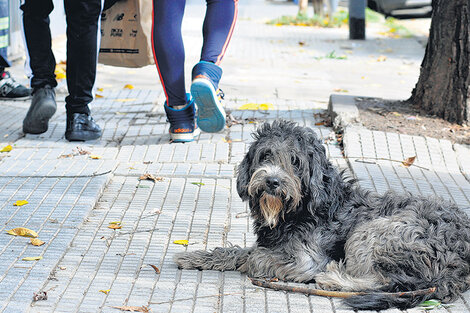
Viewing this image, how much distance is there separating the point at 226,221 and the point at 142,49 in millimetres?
2390

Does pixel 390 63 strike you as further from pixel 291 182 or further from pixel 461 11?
pixel 291 182

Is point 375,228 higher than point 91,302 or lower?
higher

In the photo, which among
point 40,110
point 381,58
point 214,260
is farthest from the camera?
point 381,58

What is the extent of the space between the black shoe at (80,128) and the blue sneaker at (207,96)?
1256 millimetres

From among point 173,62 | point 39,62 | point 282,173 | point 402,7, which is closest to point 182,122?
point 173,62

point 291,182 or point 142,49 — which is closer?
point 291,182

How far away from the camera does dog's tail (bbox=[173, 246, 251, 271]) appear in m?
3.88

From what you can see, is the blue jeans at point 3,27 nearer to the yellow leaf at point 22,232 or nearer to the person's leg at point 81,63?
the person's leg at point 81,63

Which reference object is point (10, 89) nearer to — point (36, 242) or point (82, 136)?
point (82, 136)

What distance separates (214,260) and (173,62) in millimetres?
2565

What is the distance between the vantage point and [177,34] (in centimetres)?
597

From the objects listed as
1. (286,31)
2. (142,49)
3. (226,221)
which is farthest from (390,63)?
(226,221)

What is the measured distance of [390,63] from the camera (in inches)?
474

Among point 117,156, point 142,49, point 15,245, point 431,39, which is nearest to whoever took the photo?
point 15,245
